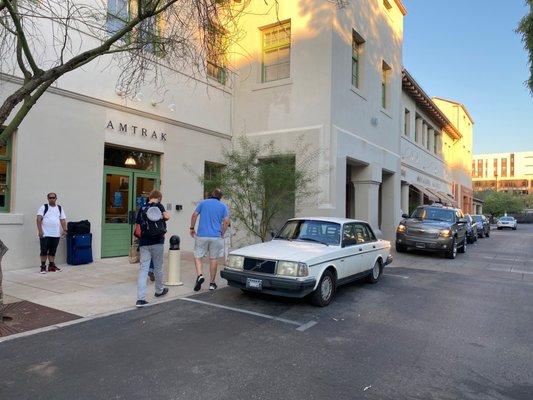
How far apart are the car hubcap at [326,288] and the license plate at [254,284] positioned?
102 centimetres

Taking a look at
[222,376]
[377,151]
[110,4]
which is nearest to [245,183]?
[110,4]

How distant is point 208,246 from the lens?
830 centimetres

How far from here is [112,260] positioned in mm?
11266

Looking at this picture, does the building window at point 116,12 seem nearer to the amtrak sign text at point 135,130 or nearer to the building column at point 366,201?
the amtrak sign text at point 135,130

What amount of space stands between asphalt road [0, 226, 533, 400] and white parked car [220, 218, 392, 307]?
1.27 feet

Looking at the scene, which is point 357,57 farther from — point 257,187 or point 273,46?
point 257,187

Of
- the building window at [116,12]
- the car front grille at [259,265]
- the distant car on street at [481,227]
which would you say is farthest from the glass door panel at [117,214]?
the distant car on street at [481,227]

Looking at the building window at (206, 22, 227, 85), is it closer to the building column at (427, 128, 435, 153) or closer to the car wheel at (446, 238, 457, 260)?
the car wheel at (446, 238, 457, 260)

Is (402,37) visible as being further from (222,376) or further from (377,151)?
(222,376)

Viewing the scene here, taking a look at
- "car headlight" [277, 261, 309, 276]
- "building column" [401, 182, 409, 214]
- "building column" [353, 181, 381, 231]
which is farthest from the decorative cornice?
"car headlight" [277, 261, 309, 276]

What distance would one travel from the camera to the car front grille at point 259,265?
271 inches

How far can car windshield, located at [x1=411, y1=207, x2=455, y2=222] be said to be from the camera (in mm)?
16203

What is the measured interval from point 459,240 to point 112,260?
12.4 metres

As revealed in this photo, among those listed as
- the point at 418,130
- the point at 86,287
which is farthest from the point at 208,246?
the point at 418,130
